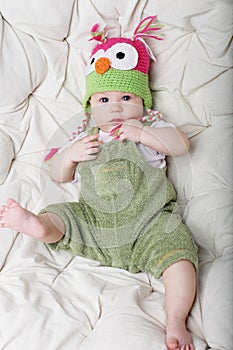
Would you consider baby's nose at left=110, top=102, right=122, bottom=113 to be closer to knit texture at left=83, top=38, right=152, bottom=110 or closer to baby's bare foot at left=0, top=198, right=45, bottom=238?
knit texture at left=83, top=38, right=152, bottom=110

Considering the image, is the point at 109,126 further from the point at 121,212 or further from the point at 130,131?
the point at 121,212

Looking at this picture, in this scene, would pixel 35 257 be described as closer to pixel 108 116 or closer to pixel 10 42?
pixel 108 116

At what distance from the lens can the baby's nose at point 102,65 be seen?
1.38 metres

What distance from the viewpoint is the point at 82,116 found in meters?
1.45

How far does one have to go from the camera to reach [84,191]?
1369 millimetres

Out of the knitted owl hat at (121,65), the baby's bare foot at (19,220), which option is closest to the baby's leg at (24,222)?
the baby's bare foot at (19,220)

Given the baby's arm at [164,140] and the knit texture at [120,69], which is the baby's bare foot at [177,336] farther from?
the knit texture at [120,69]

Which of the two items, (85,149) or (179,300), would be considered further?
(85,149)

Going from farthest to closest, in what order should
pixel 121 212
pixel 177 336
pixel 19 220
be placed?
pixel 121 212
pixel 19 220
pixel 177 336

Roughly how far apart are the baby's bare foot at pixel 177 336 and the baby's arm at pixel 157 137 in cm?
44

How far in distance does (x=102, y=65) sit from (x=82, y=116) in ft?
0.49

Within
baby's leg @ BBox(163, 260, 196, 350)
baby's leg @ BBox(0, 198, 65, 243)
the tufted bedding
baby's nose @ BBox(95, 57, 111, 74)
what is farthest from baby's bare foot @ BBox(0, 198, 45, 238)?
baby's nose @ BBox(95, 57, 111, 74)

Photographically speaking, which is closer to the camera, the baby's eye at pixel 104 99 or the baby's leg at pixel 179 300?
the baby's leg at pixel 179 300

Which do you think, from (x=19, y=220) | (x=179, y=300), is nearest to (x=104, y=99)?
(x=19, y=220)
